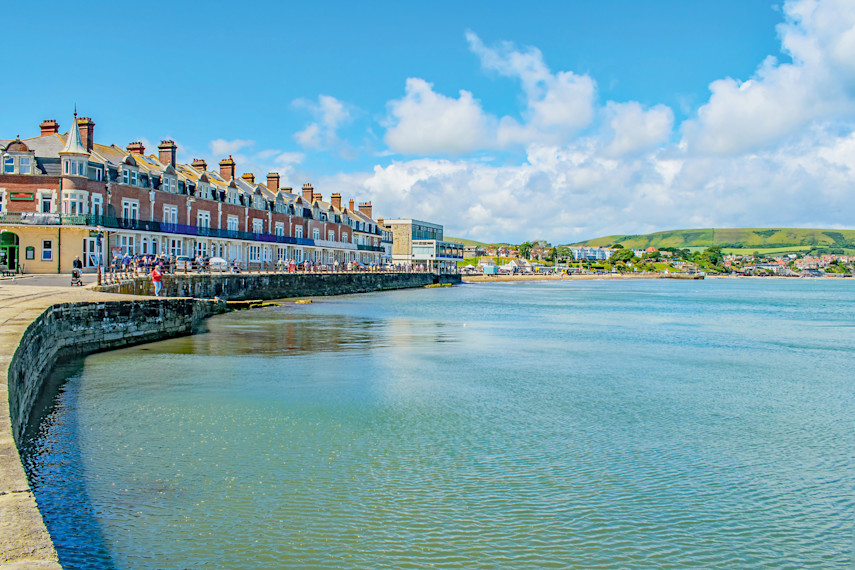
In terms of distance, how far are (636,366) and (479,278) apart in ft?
337

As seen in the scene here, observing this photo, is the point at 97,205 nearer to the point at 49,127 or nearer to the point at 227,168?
the point at 49,127

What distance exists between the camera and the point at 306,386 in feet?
52.5

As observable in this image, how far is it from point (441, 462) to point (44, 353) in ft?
36.3


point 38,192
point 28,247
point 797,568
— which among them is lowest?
point 797,568

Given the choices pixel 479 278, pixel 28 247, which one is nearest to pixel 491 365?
pixel 28 247

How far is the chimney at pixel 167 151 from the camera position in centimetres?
5334

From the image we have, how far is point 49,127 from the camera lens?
44.3 metres

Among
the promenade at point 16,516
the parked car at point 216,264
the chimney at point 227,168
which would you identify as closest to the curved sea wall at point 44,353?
the promenade at point 16,516

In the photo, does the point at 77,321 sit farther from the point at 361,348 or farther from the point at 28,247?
the point at 28,247

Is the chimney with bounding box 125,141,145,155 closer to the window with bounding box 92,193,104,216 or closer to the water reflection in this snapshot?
the window with bounding box 92,193,104,216

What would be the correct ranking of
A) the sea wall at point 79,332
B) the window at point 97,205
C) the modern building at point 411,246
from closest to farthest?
the sea wall at point 79,332 → the window at point 97,205 → the modern building at point 411,246

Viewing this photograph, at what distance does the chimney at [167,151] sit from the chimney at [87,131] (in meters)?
9.58

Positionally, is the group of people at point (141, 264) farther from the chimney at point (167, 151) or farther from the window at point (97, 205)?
the chimney at point (167, 151)

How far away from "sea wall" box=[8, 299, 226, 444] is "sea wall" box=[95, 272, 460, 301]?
318cm
